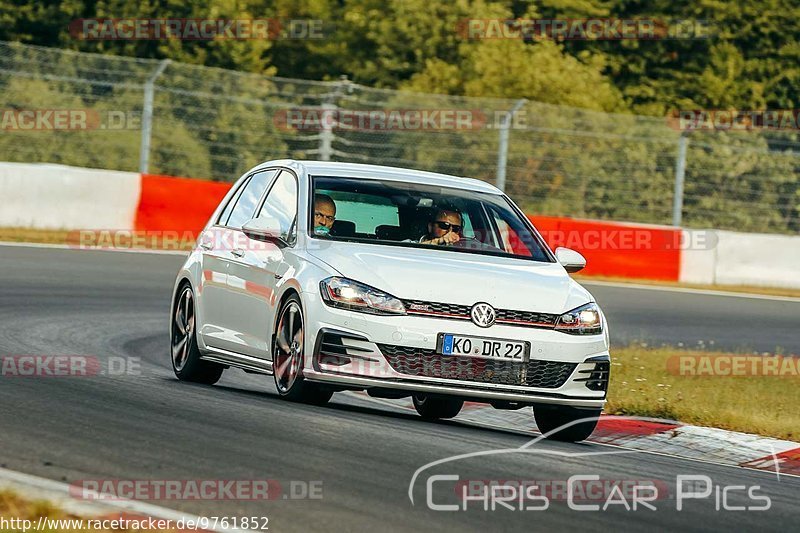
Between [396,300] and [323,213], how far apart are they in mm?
1244

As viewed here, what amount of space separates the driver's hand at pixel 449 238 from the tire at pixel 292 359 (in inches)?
45.6

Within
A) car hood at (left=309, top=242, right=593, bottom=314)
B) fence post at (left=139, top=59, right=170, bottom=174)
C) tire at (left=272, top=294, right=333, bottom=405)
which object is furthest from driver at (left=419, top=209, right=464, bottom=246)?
fence post at (left=139, top=59, right=170, bottom=174)

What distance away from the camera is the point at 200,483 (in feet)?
21.7

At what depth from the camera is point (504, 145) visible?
26094mm

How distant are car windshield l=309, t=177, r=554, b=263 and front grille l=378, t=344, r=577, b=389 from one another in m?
1.08

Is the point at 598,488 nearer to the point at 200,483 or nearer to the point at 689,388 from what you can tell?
the point at 200,483

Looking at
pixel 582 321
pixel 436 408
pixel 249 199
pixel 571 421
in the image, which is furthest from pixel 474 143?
pixel 582 321

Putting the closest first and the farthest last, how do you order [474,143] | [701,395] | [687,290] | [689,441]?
[689,441] < [701,395] < [687,290] < [474,143]

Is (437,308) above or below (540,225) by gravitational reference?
→ above

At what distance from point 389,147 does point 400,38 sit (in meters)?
17.1

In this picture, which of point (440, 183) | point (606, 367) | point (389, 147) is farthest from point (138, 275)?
point (606, 367)

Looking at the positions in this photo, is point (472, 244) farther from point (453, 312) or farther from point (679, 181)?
point (679, 181)

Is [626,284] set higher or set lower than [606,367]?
lower

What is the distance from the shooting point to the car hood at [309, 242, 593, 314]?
9109mm
